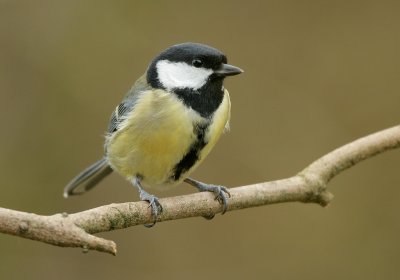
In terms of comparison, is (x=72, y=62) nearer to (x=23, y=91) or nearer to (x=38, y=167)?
(x=23, y=91)

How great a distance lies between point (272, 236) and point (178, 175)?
4.63 feet

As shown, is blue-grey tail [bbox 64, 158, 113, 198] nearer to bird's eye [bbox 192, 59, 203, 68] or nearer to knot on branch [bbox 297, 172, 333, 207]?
bird's eye [bbox 192, 59, 203, 68]

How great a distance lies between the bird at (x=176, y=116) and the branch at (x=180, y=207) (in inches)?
5.3

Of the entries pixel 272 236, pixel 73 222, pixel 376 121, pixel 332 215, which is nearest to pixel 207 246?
pixel 272 236

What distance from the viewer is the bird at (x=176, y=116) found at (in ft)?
7.70

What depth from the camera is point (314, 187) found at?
7.50 feet

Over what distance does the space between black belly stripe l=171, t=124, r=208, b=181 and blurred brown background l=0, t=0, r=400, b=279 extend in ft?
4.16

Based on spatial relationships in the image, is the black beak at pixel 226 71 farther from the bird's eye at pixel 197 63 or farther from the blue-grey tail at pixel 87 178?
the blue-grey tail at pixel 87 178

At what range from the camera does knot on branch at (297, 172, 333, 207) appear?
7.49 ft

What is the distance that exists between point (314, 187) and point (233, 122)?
63.8 inches

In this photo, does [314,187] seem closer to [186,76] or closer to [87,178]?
[186,76]

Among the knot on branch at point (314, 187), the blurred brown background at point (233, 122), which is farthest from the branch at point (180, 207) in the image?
the blurred brown background at point (233, 122)

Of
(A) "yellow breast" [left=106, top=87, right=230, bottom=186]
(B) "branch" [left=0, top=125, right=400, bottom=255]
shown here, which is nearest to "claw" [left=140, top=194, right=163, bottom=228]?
(B) "branch" [left=0, top=125, right=400, bottom=255]

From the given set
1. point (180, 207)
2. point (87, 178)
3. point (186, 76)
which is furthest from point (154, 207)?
point (87, 178)
